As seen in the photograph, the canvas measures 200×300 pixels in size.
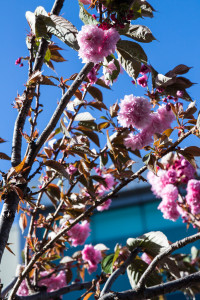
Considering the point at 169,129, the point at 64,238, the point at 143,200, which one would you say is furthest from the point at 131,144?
the point at 143,200

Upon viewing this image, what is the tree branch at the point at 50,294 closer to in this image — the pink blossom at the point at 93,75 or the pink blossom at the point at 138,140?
the pink blossom at the point at 138,140

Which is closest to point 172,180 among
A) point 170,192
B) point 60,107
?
point 170,192

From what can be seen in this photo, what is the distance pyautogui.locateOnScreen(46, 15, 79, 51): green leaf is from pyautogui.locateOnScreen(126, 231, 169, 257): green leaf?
0.50 m

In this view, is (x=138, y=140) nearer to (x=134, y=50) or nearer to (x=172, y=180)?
(x=134, y=50)

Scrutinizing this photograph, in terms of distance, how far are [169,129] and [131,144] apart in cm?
11

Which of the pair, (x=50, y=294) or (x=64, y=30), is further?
(x=50, y=294)

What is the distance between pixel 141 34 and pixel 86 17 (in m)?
0.13

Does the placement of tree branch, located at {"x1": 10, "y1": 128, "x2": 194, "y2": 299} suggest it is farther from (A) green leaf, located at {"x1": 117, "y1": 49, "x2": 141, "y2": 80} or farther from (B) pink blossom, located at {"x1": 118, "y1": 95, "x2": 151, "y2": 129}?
(A) green leaf, located at {"x1": 117, "y1": 49, "x2": 141, "y2": 80}

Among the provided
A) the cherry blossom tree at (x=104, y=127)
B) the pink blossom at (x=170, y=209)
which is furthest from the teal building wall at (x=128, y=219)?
the cherry blossom tree at (x=104, y=127)

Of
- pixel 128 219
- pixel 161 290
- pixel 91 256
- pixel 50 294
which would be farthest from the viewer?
pixel 128 219

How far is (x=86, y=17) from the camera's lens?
30.8 inches

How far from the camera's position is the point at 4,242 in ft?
2.51

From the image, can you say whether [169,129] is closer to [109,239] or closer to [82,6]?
[82,6]

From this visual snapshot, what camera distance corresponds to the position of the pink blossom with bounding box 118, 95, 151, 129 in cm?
97
